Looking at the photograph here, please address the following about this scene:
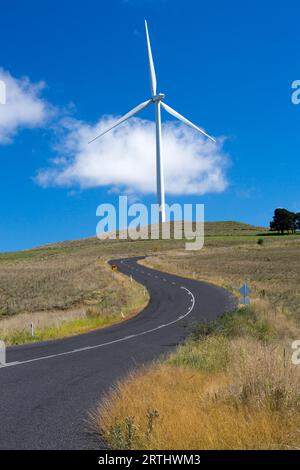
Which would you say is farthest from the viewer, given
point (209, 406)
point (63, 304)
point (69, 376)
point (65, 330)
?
point (63, 304)

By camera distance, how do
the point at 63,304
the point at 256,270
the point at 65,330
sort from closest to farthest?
the point at 65,330
the point at 63,304
the point at 256,270

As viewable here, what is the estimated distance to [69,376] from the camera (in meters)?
11.5

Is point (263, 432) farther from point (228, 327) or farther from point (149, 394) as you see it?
point (228, 327)

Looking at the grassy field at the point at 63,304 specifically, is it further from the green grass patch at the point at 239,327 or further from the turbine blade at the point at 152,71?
the turbine blade at the point at 152,71

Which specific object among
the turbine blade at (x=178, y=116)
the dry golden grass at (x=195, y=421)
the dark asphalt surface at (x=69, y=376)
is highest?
the turbine blade at (x=178, y=116)

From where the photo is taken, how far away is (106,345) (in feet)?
57.2

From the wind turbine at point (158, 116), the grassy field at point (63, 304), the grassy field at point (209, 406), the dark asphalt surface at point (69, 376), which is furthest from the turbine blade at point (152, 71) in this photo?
the grassy field at point (209, 406)

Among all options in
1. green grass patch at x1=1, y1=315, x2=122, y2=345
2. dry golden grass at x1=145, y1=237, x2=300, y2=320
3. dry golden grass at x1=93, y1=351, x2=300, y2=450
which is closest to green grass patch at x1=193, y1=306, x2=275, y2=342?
dry golden grass at x1=145, y1=237, x2=300, y2=320

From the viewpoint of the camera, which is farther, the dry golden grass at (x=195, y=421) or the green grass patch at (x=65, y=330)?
the green grass patch at (x=65, y=330)

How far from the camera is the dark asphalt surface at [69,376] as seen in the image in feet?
23.0

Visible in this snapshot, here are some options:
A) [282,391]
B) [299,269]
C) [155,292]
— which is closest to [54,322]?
[155,292]

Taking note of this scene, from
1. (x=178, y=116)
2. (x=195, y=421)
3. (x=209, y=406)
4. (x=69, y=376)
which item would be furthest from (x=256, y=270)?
(x=195, y=421)

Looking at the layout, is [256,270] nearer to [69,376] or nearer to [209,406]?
[69,376]
